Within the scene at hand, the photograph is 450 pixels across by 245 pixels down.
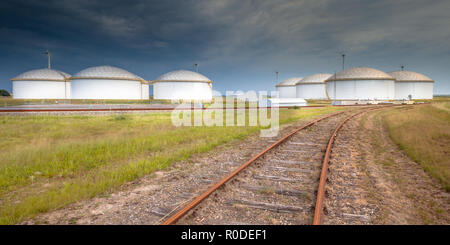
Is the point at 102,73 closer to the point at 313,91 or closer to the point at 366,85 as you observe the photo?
the point at 313,91

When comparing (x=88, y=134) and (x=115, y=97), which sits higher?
(x=115, y=97)

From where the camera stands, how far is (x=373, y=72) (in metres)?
66.4

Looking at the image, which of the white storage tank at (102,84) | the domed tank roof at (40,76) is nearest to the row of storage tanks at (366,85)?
the white storage tank at (102,84)

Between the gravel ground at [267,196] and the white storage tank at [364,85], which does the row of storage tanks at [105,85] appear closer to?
the white storage tank at [364,85]

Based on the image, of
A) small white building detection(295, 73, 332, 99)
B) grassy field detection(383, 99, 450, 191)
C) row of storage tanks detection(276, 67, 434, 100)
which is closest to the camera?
grassy field detection(383, 99, 450, 191)

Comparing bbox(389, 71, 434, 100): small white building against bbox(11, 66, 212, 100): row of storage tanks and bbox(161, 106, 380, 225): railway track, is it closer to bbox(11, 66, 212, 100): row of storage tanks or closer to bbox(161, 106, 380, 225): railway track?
bbox(11, 66, 212, 100): row of storage tanks

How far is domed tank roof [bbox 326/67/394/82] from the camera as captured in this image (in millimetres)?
64625

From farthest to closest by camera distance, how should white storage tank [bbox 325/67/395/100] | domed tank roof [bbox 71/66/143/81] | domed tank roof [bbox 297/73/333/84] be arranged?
→ domed tank roof [bbox 297/73/333/84], white storage tank [bbox 325/67/395/100], domed tank roof [bbox 71/66/143/81]

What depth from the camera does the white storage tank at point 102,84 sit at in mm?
53062

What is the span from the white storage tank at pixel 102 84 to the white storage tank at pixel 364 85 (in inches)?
2122

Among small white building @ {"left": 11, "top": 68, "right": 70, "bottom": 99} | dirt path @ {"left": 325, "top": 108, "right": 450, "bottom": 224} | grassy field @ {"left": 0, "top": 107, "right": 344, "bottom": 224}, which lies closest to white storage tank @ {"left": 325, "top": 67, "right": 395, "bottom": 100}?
grassy field @ {"left": 0, "top": 107, "right": 344, "bottom": 224}
